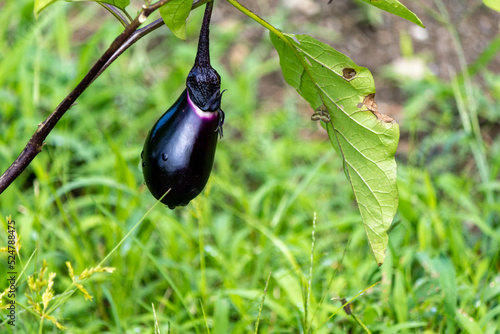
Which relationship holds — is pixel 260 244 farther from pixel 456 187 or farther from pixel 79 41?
pixel 79 41

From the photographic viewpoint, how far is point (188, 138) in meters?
0.80

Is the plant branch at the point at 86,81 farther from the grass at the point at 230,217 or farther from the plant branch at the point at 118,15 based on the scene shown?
the grass at the point at 230,217

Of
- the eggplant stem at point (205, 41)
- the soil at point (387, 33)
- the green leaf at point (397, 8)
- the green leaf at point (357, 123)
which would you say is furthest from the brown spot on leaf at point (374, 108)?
the soil at point (387, 33)

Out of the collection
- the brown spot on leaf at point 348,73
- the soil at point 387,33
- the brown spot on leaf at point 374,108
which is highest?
the brown spot on leaf at point 348,73

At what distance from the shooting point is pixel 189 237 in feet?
5.53

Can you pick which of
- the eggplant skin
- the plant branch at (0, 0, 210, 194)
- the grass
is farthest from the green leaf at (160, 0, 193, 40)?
the grass

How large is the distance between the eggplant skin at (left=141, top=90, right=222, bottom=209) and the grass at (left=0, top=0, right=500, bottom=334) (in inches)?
9.6

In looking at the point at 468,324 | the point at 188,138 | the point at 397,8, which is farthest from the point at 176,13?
the point at 468,324

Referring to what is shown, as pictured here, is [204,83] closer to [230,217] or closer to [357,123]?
[357,123]

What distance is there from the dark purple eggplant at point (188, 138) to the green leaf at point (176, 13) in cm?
7

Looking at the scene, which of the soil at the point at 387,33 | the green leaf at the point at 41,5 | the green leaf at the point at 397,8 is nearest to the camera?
the green leaf at the point at 41,5

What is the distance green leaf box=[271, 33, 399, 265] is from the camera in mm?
777

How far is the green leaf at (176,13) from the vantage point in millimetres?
688

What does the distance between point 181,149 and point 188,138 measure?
0.06 feet
